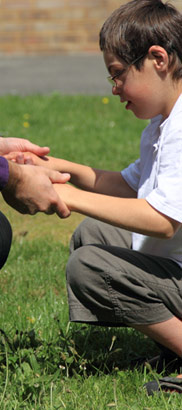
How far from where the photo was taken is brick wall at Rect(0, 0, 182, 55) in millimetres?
13258

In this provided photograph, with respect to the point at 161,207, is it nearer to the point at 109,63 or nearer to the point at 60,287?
the point at 109,63

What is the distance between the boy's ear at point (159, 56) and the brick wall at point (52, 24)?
10.9 m

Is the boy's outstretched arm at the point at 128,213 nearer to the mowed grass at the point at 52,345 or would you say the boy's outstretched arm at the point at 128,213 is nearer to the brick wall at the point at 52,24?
the mowed grass at the point at 52,345

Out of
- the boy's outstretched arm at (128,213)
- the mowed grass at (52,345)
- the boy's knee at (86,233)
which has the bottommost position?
the mowed grass at (52,345)

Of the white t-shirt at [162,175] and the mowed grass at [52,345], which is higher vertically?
the white t-shirt at [162,175]

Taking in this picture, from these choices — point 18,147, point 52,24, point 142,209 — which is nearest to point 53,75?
point 52,24

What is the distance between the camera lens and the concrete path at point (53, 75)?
1002 centimetres

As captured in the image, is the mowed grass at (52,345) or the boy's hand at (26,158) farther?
the boy's hand at (26,158)

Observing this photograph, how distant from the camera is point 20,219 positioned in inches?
191

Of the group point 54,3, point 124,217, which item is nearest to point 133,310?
point 124,217

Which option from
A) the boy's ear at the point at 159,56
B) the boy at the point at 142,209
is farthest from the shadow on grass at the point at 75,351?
the boy's ear at the point at 159,56

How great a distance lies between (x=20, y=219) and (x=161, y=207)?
2.43 metres

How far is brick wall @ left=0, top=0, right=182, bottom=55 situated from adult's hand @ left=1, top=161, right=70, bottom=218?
11.1 m

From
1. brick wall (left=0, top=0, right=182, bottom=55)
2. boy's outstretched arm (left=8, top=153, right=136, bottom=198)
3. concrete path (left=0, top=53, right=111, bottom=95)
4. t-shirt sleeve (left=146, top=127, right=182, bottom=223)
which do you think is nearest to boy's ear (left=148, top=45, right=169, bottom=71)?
t-shirt sleeve (left=146, top=127, right=182, bottom=223)
